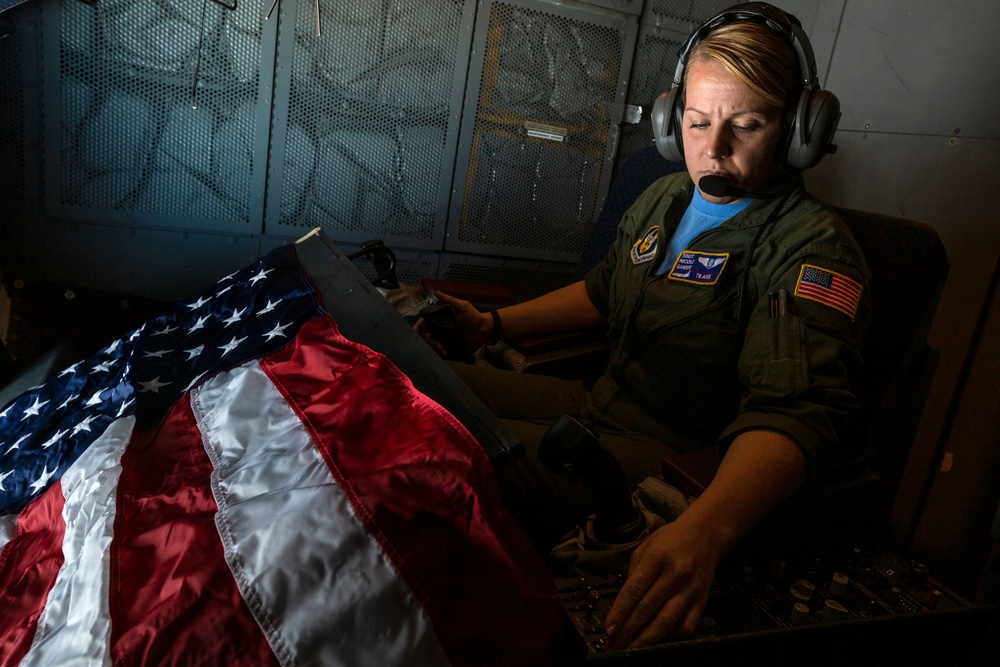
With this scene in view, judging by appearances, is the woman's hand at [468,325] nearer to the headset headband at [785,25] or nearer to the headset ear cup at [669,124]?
the headset ear cup at [669,124]

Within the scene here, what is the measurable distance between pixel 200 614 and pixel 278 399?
1.29ft

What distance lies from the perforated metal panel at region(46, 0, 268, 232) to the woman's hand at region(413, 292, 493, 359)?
121 cm

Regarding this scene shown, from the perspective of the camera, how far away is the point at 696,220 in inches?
55.5

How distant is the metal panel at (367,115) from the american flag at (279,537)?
152 centimetres

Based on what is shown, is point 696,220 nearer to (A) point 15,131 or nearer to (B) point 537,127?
(B) point 537,127

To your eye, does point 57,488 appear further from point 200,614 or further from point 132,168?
point 132,168

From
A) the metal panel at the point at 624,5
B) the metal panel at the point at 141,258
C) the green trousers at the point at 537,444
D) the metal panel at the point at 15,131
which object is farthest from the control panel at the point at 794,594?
the metal panel at the point at 15,131

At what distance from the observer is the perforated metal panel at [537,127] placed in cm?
250

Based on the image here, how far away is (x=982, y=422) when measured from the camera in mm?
1862

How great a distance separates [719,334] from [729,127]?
371mm

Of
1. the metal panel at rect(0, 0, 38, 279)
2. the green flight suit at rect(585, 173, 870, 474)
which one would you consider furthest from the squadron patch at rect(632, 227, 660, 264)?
the metal panel at rect(0, 0, 38, 279)

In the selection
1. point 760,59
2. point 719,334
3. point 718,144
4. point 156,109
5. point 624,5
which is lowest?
point 719,334

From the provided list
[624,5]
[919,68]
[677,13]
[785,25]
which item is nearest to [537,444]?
[785,25]

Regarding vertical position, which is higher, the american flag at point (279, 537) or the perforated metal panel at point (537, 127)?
the perforated metal panel at point (537, 127)
